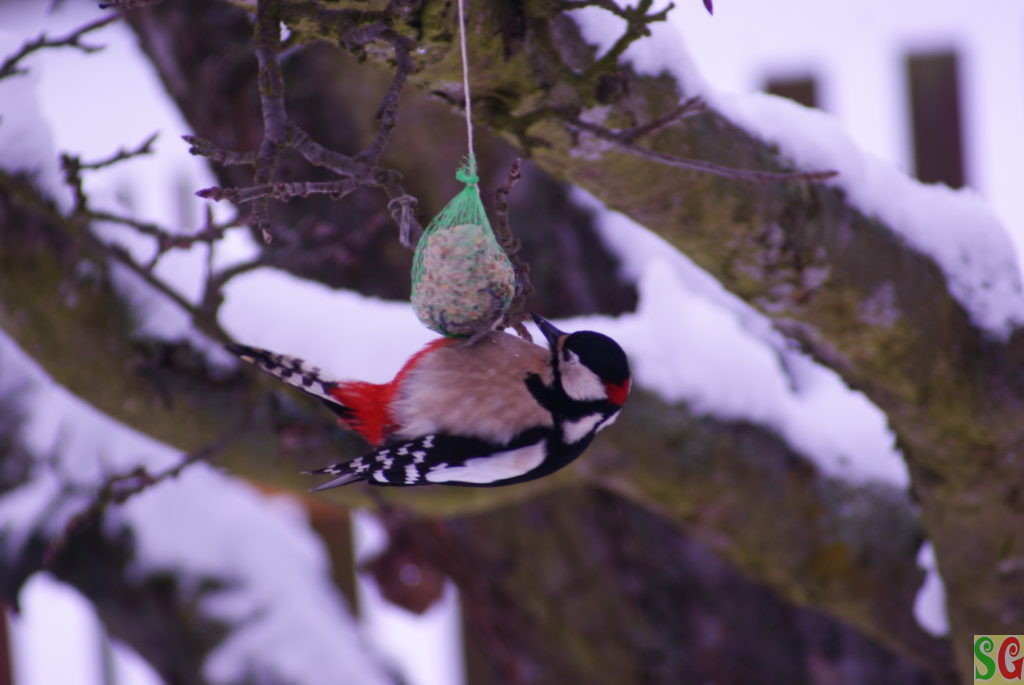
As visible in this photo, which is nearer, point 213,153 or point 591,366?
point 213,153

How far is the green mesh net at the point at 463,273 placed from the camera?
139 centimetres

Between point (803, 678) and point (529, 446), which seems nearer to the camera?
point (529, 446)

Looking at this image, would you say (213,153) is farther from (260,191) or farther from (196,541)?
(196,541)

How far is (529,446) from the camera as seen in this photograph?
1.47 meters

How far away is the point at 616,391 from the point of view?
1.43 m

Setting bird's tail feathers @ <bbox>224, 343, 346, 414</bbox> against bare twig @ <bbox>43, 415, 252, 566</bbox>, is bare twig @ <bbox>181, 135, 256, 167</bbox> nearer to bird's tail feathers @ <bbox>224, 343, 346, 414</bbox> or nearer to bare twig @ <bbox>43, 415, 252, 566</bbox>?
bird's tail feathers @ <bbox>224, 343, 346, 414</bbox>

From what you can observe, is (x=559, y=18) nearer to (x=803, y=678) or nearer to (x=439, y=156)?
(x=439, y=156)

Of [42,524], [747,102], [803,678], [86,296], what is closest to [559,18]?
[747,102]

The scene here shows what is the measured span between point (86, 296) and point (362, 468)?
3.11 feet

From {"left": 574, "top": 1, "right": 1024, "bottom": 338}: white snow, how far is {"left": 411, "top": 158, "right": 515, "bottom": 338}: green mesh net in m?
0.46

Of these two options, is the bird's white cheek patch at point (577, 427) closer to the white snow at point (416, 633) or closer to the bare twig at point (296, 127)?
the bare twig at point (296, 127)

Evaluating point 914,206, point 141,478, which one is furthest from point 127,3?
point 914,206

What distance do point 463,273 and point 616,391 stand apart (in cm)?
28

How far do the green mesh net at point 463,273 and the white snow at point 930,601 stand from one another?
1603 millimetres
